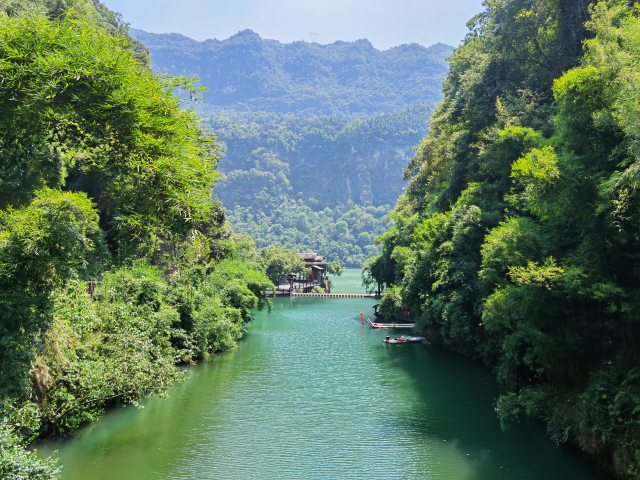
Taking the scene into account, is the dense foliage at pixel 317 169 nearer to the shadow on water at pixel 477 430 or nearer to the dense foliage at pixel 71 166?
the shadow on water at pixel 477 430

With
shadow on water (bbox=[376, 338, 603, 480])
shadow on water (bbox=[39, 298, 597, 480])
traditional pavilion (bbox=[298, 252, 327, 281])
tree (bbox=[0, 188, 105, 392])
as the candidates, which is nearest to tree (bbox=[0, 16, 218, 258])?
tree (bbox=[0, 188, 105, 392])

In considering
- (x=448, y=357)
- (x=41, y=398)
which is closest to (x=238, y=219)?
(x=448, y=357)

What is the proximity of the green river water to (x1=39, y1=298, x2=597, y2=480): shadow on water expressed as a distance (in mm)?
36

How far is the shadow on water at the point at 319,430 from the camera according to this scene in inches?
421

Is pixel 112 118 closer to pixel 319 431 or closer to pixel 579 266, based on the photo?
pixel 579 266

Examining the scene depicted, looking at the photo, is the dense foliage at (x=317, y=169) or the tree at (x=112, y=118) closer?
the tree at (x=112, y=118)

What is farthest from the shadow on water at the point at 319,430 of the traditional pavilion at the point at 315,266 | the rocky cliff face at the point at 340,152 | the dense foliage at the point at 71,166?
the rocky cliff face at the point at 340,152

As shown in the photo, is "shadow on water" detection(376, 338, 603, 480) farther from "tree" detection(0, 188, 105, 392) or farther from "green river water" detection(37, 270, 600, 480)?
"tree" detection(0, 188, 105, 392)

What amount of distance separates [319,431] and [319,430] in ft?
0.26

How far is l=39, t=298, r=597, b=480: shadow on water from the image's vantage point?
1069 cm

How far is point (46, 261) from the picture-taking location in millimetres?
7520

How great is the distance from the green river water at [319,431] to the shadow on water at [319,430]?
0.04m

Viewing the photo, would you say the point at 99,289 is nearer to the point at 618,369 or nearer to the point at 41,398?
the point at 41,398

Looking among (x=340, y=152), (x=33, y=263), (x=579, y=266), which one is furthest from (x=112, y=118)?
(x=340, y=152)
